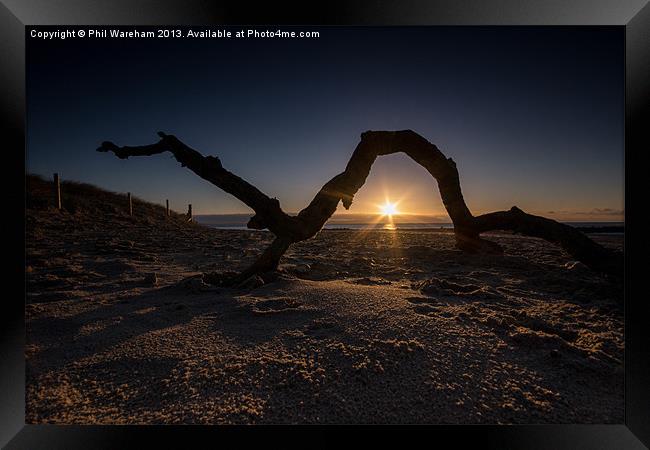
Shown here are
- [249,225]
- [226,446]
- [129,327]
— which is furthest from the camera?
[249,225]

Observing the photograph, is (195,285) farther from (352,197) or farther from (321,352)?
(352,197)

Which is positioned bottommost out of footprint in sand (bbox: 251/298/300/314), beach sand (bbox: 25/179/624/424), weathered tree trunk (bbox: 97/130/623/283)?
beach sand (bbox: 25/179/624/424)

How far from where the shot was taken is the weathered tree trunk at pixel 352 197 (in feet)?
11.1

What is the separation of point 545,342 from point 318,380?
4.69 ft

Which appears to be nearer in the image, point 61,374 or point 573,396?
point 573,396

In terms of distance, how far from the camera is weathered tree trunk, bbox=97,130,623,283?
3.37m

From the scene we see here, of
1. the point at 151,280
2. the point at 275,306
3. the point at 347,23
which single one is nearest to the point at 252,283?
the point at 275,306

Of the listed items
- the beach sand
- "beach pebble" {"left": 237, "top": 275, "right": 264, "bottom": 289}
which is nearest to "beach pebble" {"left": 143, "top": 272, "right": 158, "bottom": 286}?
the beach sand

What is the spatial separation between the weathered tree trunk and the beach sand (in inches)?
19.6

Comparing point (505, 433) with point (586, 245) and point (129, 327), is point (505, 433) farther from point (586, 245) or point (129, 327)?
point (586, 245)

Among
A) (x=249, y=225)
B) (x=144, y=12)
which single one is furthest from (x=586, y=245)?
(x=144, y=12)

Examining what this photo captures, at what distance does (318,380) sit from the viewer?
1.31 metres

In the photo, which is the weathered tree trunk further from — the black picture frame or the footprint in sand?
the black picture frame

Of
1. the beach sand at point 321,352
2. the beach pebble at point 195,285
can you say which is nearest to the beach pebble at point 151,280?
the beach sand at point 321,352
